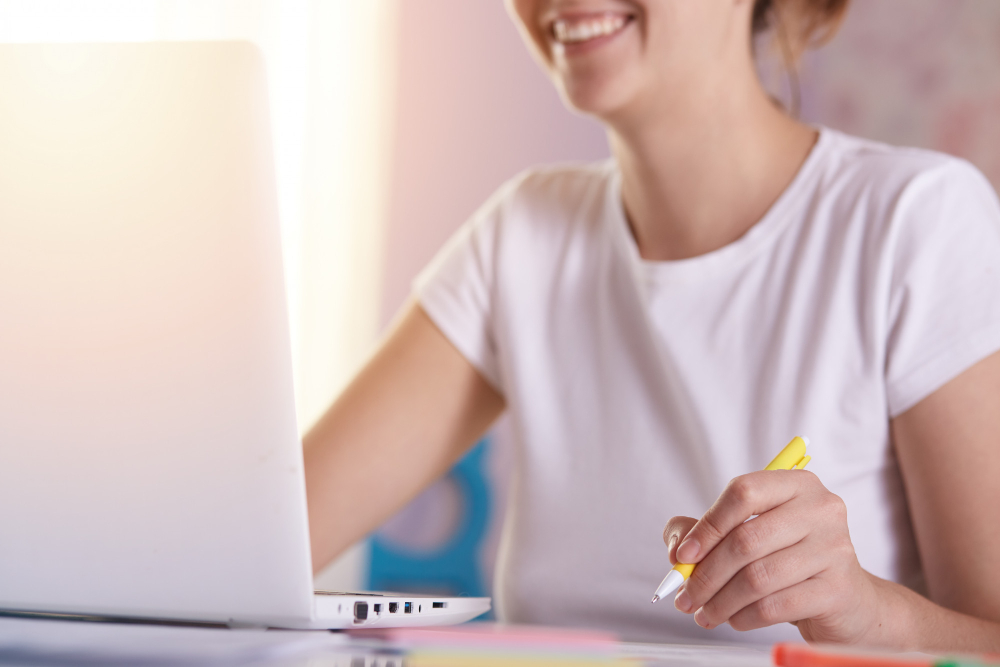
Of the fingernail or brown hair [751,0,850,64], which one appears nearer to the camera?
the fingernail

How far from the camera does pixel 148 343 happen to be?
462 millimetres

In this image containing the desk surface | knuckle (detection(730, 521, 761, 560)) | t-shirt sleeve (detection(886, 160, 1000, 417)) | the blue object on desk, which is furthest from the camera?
the blue object on desk

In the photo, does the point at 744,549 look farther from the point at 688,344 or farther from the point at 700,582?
the point at 688,344

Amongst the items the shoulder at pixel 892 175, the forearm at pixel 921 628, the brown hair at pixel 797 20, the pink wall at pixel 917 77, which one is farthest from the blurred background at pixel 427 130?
the forearm at pixel 921 628

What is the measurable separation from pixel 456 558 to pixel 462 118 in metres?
1.19

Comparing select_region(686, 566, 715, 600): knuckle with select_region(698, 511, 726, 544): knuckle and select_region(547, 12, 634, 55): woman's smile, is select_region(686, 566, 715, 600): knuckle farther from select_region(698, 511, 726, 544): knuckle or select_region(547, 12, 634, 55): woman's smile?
select_region(547, 12, 634, 55): woman's smile

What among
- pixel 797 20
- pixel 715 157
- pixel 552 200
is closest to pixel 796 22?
pixel 797 20

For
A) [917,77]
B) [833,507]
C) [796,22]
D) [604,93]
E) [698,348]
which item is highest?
[917,77]

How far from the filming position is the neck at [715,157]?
947 mm

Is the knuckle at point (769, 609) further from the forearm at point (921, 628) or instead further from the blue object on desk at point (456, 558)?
the blue object on desk at point (456, 558)

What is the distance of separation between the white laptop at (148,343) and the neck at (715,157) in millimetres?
598

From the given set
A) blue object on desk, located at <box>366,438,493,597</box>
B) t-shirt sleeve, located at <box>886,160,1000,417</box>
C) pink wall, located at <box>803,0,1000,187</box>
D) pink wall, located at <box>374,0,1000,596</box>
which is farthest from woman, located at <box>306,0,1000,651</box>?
pink wall, located at <box>374,0,1000,596</box>

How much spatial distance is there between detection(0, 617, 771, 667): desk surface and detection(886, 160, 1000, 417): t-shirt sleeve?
0.38 metres

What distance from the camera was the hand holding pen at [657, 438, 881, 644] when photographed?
519mm
